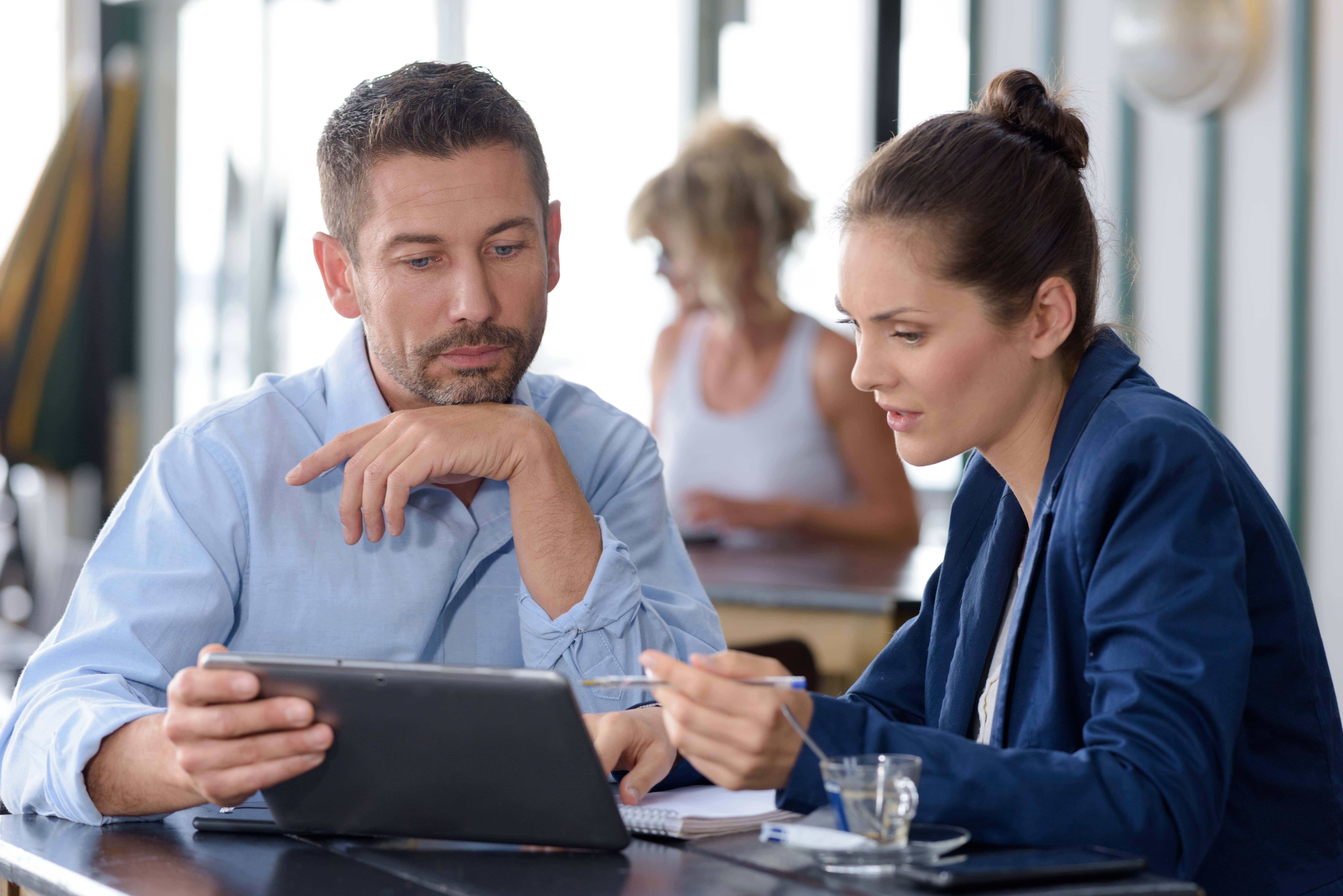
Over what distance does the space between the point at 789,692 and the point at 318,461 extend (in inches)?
23.6

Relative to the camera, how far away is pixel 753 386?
334cm

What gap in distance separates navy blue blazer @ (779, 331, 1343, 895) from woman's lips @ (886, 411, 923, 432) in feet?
0.42

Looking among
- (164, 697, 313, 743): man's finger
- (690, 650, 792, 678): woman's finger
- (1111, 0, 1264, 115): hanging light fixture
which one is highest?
(1111, 0, 1264, 115): hanging light fixture

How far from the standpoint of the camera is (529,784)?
1040mm

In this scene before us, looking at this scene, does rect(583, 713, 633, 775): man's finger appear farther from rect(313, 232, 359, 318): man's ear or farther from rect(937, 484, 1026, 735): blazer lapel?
rect(313, 232, 359, 318): man's ear

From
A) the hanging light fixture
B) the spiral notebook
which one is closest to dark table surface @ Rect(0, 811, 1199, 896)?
the spiral notebook

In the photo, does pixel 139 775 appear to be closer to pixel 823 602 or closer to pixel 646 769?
pixel 646 769

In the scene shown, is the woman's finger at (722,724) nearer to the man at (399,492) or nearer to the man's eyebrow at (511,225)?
the man at (399,492)

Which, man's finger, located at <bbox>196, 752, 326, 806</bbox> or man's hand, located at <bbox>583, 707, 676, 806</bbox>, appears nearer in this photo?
A: man's finger, located at <bbox>196, 752, 326, 806</bbox>

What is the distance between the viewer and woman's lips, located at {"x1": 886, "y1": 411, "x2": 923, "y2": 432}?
1.33 meters

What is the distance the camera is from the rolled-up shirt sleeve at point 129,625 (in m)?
1.25

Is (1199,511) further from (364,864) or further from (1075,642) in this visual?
(364,864)

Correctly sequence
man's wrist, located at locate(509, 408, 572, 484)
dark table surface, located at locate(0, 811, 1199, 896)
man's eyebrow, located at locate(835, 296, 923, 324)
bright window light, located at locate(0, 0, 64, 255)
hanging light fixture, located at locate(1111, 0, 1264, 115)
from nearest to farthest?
dark table surface, located at locate(0, 811, 1199, 896) → man's eyebrow, located at locate(835, 296, 923, 324) → man's wrist, located at locate(509, 408, 572, 484) → hanging light fixture, located at locate(1111, 0, 1264, 115) → bright window light, located at locate(0, 0, 64, 255)

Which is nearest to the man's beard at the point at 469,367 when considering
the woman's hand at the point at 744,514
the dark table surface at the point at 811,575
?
the dark table surface at the point at 811,575
